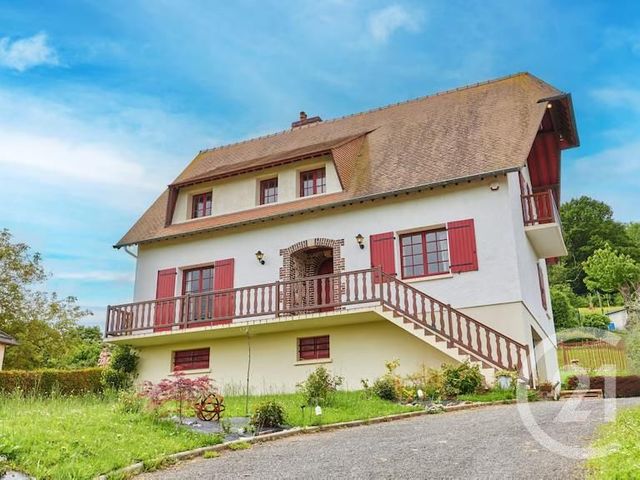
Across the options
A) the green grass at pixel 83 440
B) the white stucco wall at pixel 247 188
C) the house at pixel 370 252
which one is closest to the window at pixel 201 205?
the house at pixel 370 252

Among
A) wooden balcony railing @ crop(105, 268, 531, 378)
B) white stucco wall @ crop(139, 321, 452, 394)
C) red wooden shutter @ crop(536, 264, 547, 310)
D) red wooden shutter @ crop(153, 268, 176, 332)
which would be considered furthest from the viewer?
red wooden shutter @ crop(536, 264, 547, 310)

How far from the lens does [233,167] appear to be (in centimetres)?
1844

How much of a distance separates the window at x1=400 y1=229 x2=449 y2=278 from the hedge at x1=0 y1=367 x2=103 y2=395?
29.9 feet

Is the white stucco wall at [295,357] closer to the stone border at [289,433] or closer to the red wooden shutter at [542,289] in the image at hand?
the stone border at [289,433]

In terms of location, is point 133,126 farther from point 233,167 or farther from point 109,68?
point 233,167

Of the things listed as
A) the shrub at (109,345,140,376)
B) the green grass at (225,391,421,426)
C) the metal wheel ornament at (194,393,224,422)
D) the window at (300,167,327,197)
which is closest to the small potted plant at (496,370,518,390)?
the green grass at (225,391,421,426)

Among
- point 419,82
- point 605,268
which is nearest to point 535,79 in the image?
point 419,82

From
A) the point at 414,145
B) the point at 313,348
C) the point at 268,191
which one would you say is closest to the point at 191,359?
the point at 313,348

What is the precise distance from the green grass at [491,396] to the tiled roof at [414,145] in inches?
208

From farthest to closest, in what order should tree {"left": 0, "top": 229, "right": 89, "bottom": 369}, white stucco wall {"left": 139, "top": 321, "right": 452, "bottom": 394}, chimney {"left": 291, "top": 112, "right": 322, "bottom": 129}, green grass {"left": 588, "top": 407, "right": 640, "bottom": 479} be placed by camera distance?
tree {"left": 0, "top": 229, "right": 89, "bottom": 369}, chimney {"left": 291, "top": 112, "right": 322, "bottom": 129}, white stucco wall {"left": 139, "top": 321, "right": 452, "bottom": 394}, green grass {"left": 588, "top": 407, "right": 640, "bottom": 479}

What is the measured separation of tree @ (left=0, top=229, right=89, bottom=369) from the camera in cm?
2456

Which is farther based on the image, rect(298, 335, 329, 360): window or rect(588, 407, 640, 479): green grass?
rect(298, 335, 329, 360): window

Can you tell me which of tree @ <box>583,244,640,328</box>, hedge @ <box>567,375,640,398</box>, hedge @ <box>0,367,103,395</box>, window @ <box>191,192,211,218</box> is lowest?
hedge @ <box>567,375,640,398</box>

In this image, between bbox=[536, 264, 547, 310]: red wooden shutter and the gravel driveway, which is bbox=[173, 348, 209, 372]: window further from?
bbox=[536, 264, 547, 310]: red wooden shutter
